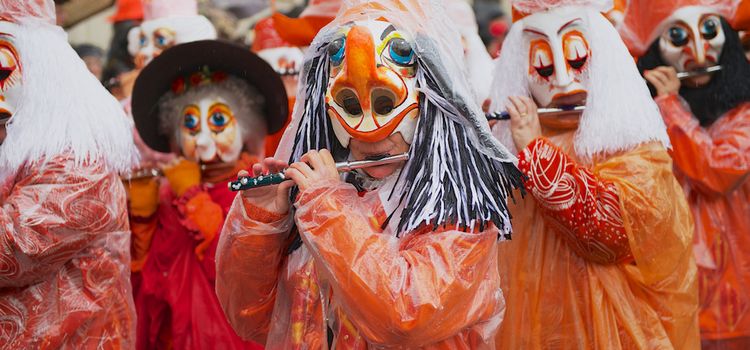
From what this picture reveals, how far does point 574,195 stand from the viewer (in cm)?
305

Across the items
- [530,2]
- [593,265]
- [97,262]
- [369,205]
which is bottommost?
[97,262]

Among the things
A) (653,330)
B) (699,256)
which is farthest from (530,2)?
(699,256)

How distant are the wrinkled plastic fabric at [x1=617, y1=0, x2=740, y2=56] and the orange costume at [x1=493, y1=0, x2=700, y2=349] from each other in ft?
3.18

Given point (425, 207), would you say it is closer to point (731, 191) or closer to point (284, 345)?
point (284, 345)

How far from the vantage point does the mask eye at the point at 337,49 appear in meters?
2.56

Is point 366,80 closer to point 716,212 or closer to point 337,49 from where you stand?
point 337,49

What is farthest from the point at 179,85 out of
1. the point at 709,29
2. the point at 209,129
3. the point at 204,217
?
the point at 709,29

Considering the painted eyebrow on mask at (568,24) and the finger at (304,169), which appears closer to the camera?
the finger at (304,169)

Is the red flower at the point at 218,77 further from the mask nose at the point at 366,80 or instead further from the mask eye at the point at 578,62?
the mask nose at the point at 366,80

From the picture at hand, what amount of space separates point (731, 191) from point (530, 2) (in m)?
1.33

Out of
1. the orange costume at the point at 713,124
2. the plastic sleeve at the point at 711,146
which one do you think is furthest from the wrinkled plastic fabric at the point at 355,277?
the orange costume at the point at 713,124

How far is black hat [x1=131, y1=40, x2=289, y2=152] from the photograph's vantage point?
13.3 feet

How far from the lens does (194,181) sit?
4168 mm

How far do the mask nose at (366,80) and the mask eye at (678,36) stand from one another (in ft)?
6.96
